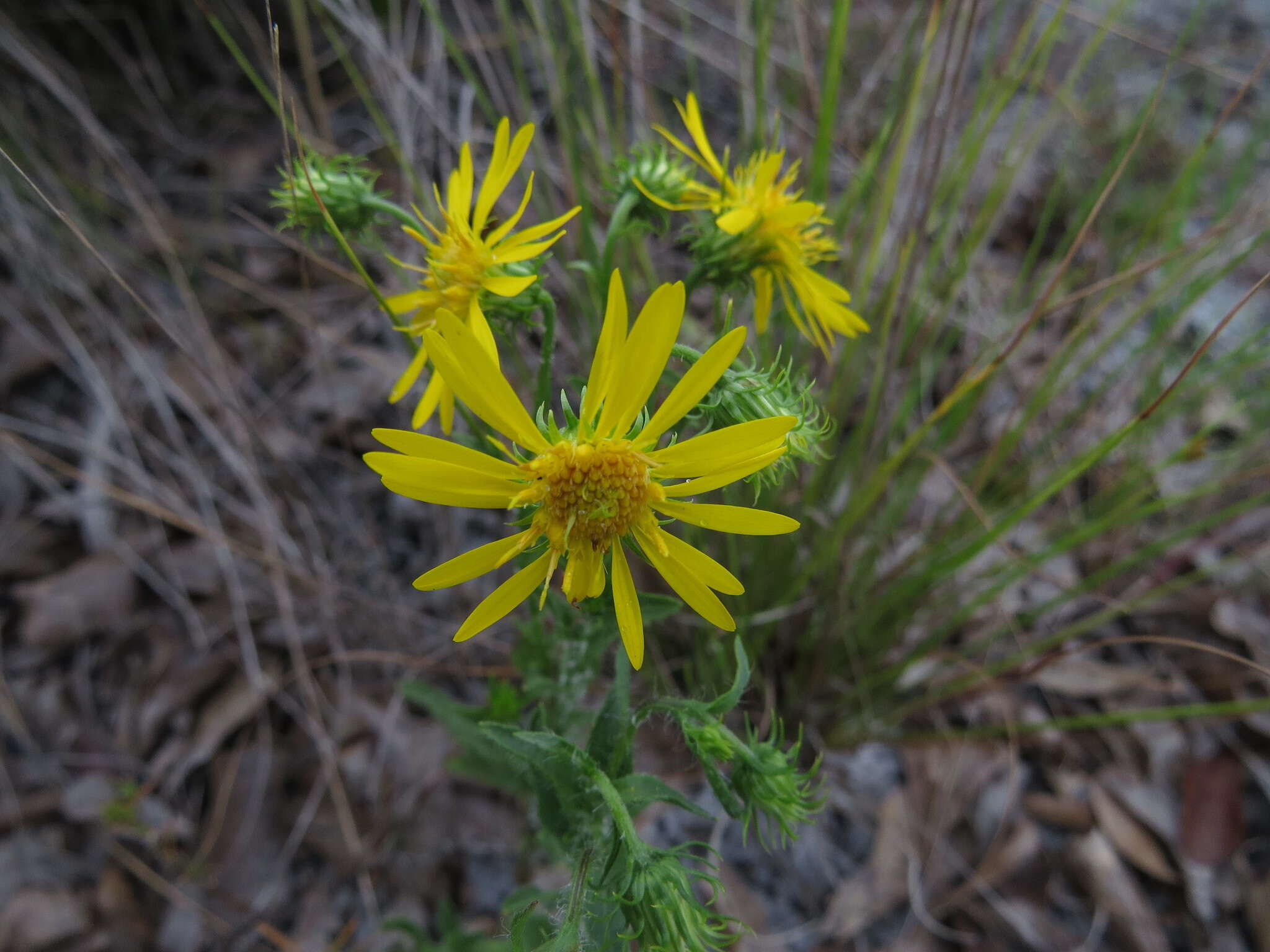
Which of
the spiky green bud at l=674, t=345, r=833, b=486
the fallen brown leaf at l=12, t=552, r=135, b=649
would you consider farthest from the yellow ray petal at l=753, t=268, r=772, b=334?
the fallen brown leaf at l=12, t=552, r=135, b=649

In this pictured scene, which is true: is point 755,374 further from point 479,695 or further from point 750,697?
point 479,695

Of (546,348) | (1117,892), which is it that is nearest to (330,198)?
(546,348)

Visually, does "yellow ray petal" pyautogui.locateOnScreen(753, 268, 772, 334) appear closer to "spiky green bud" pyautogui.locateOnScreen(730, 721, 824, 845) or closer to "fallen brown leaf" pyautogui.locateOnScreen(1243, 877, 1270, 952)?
"spiky green bud" pyautogui.locateOnScreen(730, 721, 824, 845)

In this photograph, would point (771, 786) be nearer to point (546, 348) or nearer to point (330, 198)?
point (546, 348)

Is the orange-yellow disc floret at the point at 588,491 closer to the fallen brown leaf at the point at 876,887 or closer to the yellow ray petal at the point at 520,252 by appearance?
the yellow ray petal at the point at 520,252

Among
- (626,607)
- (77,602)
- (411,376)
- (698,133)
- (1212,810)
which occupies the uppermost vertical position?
(698,133)

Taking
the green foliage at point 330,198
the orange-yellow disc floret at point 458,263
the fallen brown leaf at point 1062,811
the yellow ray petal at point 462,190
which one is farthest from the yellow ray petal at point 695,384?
the fallen brown leaf at point 1062,811
